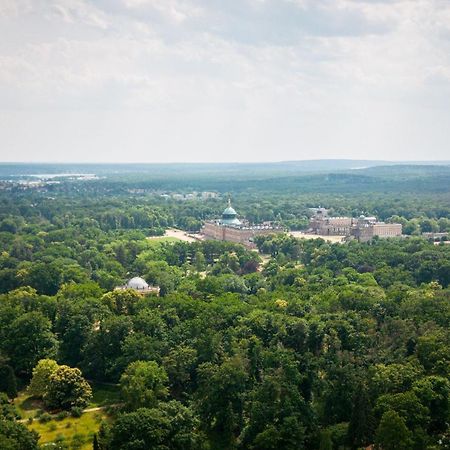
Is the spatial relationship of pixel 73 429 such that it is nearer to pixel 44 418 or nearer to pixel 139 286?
pixel 44 418

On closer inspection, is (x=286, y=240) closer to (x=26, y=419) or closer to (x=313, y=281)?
(x=313, y=281)

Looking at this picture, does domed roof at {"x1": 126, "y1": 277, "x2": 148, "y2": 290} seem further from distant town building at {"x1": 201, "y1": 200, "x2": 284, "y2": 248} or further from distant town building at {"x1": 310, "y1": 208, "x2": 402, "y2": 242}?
distant town building at {"x1": 310, "y1": 208, "x2": 402, "y2": 242}

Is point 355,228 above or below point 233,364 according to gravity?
below

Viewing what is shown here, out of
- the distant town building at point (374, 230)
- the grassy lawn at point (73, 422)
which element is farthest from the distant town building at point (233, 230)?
the grassy lawn at point (73, 422)

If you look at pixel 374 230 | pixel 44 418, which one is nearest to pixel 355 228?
pixel 374 230

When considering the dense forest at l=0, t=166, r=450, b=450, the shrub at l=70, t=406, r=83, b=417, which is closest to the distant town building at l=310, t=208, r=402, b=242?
the dense forest at l=0, t=166, r=450, b=450

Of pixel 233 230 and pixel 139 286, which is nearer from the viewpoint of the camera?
pixel 139 286
